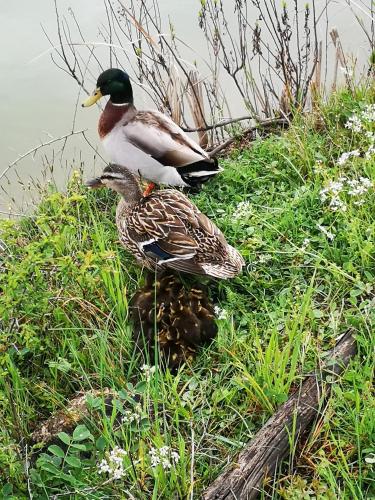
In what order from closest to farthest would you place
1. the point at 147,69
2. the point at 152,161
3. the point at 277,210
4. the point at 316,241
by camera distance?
the point at 316,241, the point at 277,210, the point at 152,161, the point at 147,69

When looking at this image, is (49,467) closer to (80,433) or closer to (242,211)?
(80,433)

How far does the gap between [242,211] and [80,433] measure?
1.83 m

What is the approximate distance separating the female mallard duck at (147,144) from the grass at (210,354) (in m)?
0.25

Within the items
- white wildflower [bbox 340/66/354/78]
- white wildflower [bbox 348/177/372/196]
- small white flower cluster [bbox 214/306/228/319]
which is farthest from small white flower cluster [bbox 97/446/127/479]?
white wildflower [bbox 340/66/354/78]

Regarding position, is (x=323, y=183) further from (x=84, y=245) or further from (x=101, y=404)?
(x=101, y=404)

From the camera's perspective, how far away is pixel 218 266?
12.1 feet

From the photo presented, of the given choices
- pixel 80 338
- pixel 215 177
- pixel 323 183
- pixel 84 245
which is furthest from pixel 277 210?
pixel 80 338

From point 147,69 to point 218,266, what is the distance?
103 inches

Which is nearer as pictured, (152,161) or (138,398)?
(138,398)

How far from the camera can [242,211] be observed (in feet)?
13.6

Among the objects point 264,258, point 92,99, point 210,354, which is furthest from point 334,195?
point 92,99

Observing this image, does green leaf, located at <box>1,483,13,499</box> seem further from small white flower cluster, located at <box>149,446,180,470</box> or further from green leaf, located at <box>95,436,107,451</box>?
small white flower cluster, located at <box>149,446,180,470</box>

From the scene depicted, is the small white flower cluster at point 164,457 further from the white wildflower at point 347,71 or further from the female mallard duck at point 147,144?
the white wildflower at point 347,71

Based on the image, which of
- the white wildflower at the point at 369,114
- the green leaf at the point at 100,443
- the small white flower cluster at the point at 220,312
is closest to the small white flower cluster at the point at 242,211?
the small white flower cluster at the point at 220,312
